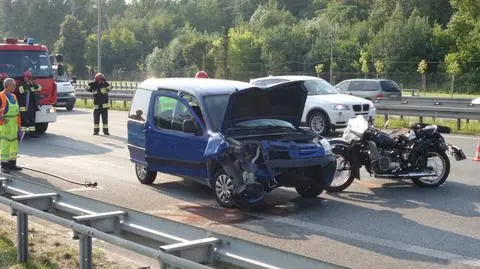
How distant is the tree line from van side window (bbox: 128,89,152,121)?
49006 millimetres

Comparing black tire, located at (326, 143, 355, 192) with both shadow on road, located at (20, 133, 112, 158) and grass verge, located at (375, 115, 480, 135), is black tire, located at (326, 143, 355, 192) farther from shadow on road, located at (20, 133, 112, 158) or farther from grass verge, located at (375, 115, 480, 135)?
grass verge, located at (375, 115, 480, 135)

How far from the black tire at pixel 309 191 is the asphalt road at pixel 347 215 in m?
0.12

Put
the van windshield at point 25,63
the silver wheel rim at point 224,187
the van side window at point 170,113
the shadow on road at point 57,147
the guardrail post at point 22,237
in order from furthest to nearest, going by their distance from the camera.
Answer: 1. the van windshield at point 25,63
2. the shadow on road at point 57,147
3. the van side window at point 170,113
4. the silver wheel rim at point 224,187
5. the guardrail post at point 22,237

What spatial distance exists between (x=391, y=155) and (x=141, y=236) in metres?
6.04

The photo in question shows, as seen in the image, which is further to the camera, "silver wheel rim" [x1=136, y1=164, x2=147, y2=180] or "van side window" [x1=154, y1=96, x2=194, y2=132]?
"silver wheel rim" [x1=136, y1=164, x2=147, y2=180]

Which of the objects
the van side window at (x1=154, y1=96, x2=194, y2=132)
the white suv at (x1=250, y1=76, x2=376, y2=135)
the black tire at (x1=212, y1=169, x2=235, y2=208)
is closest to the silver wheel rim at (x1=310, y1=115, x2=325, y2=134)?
the white suv at (x1=250, y1=76, x2=376, y2=135)

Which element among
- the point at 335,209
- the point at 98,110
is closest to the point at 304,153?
the point at 335,209

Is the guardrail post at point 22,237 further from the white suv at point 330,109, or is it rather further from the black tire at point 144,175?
the white suv at point 330,109

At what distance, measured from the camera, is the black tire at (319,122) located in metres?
18.1

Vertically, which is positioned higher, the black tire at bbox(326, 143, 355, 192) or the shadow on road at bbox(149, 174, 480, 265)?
the black tire at bbox(326, 143, 355, 192)

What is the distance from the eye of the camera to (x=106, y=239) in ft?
16.1

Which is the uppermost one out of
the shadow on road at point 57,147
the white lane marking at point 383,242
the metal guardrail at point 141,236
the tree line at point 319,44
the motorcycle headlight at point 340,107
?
the tree line at point 319,44

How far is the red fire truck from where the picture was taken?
60.4 feet

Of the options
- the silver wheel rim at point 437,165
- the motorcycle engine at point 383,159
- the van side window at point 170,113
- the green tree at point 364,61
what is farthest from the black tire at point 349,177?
the green tree at point 364,61
